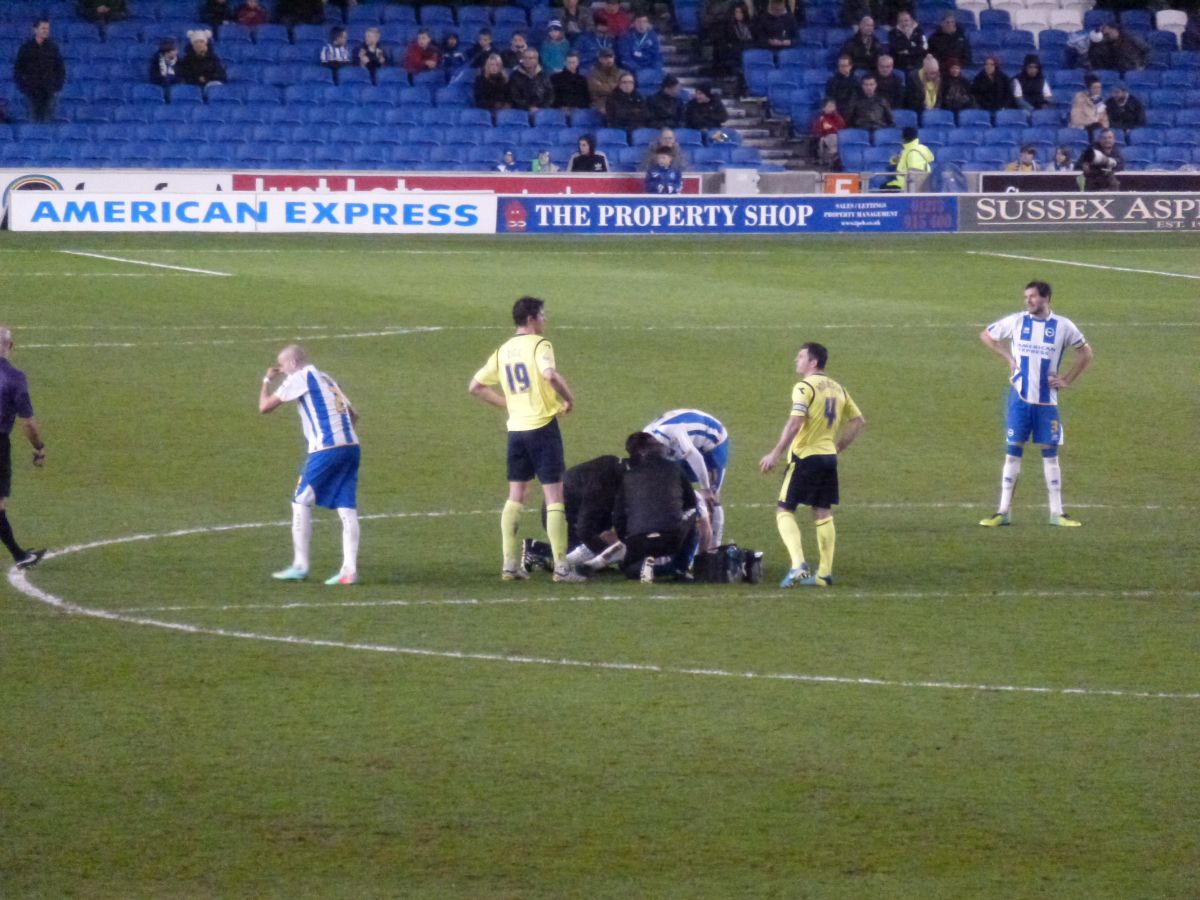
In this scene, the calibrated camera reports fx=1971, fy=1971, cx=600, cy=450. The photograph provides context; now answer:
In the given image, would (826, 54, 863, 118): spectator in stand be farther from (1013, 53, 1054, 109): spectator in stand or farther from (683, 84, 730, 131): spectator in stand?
(1013, 53, 1054, 109): spectator in stand

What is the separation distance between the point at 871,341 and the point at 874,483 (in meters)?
7.98

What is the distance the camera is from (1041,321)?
1454cm

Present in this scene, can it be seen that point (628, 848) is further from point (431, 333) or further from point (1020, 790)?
point (431, 333)

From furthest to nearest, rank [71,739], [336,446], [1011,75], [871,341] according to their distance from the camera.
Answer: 1. [1011,75]
2. [871,341]
3. [336,446]
4. [71,739]

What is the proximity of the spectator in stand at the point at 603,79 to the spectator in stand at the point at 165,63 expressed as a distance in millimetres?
8216

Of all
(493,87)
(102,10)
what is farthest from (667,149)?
(102,10)

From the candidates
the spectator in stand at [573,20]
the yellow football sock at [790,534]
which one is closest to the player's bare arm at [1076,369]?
the yellow football sock at [790,534]

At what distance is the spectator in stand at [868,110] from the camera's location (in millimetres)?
39969

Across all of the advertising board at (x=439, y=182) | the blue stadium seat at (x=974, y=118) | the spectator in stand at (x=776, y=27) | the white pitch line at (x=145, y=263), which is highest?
the spectator in stand at (x=776, y=27)

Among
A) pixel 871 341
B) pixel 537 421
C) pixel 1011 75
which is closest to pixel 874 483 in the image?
pixel 537 421

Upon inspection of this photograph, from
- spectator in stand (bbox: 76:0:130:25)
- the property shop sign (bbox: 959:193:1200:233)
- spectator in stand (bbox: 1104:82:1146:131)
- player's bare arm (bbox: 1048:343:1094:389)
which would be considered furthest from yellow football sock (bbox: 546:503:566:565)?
spectator in stand (bbox: 1104:82:1146:131)

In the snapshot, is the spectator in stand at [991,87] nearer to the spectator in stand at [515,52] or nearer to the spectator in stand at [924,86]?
the spectator in stand at [924,86]

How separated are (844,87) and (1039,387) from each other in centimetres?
2649

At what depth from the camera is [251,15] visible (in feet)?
128
